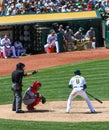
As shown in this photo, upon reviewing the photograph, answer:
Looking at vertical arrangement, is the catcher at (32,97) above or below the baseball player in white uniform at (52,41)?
below

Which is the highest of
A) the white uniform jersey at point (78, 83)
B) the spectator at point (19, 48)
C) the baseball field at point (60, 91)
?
the spectator at point (19, 48)

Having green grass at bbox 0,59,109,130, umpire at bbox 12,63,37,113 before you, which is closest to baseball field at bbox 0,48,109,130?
green grass at bbox 0,59,109,130

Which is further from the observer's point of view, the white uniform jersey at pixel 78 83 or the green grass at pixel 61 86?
the white uniform jersey at pixel 78 83

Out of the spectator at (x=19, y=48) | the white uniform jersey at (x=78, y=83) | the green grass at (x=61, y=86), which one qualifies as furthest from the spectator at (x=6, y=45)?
the white uniform jersey at (x=78, y=83)

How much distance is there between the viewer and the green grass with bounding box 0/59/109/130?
522 inches

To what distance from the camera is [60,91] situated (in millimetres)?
19281

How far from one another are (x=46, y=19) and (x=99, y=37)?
4.21 meters

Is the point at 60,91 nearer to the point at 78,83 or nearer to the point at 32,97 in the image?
the point at 32,97

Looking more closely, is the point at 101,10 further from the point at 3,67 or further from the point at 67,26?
the point at 3,67

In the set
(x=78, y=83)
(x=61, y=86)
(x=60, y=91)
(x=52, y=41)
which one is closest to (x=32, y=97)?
(x=78, y=83)

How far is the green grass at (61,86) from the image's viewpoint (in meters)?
13.3

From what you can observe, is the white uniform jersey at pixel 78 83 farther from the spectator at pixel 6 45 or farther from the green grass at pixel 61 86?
the spectator at pixel 6 45

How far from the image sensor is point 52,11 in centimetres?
3325

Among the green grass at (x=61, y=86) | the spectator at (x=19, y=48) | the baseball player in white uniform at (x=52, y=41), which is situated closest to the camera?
the green grass at (x=61, y=86)
